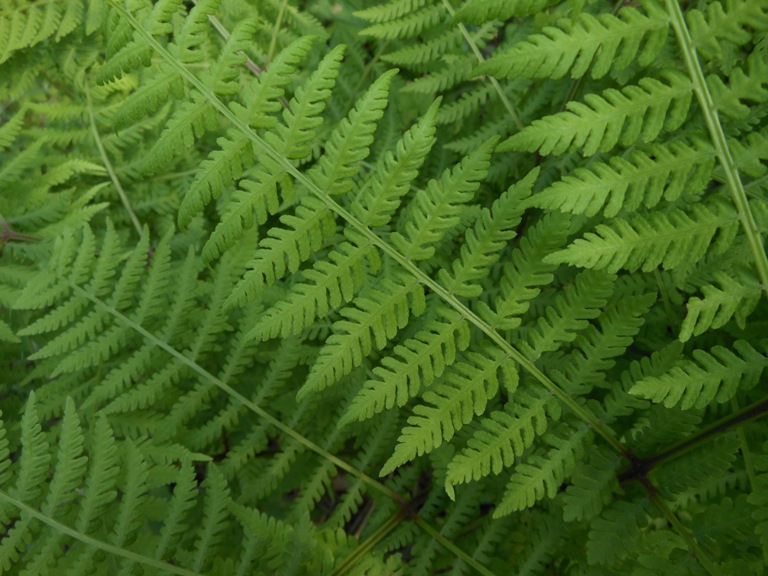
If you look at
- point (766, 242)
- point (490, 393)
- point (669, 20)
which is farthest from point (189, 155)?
point (766, 242)

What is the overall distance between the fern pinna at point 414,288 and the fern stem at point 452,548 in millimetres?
14

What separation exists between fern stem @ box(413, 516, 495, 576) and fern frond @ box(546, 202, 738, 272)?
0.91 metres

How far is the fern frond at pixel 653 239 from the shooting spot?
3.55 feet

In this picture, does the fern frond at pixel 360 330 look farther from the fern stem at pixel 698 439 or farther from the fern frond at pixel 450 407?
the fern stem at pixel 698 439

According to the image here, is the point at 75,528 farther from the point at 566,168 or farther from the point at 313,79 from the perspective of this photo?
the point at 566,168

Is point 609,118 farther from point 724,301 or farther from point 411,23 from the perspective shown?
point 411,23

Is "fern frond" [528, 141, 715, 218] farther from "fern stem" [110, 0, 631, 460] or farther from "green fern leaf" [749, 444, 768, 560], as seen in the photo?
"green fern leaf" [749, 444, 768, 560]

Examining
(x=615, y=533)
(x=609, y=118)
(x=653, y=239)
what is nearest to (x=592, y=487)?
(x=615, y=533)

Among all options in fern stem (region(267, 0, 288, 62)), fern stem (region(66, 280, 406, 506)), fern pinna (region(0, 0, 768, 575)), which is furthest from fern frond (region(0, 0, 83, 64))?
fern stem (region(66, 280, 406, 506))

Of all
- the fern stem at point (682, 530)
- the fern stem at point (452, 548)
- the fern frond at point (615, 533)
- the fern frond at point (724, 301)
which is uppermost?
the fern frond at point (724, 301)

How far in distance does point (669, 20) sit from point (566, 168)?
78 cm

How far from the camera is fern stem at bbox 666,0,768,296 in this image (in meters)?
1.00

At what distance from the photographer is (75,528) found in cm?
142

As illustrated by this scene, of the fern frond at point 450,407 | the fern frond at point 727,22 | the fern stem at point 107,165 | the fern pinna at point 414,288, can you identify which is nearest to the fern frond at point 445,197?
the fern pinna at point 414,288
